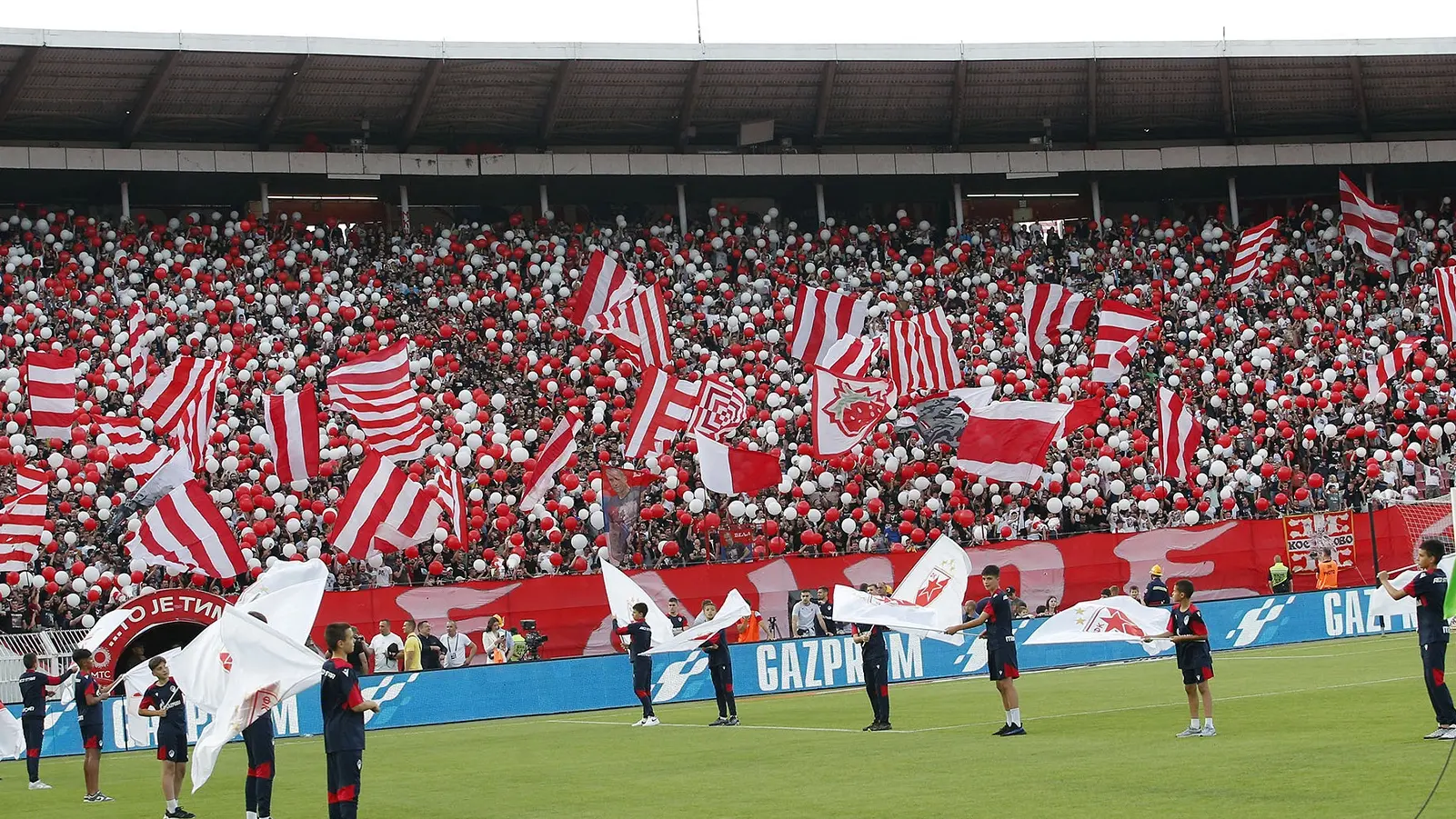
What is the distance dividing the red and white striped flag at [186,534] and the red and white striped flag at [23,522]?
1.87 m

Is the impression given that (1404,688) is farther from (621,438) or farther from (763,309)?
(763,309)

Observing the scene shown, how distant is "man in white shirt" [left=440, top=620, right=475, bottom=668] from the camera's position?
104ft

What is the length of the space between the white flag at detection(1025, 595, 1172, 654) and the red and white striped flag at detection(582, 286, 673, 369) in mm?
19151

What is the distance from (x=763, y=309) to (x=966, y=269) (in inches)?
274

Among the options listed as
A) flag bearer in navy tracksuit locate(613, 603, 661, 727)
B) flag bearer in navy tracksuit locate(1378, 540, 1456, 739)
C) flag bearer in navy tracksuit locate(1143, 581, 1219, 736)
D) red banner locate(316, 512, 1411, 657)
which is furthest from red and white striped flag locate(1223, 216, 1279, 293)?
flag bearer in navy tracksuit locate(1378, 540, 1456, 739)

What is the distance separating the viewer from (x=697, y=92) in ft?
161

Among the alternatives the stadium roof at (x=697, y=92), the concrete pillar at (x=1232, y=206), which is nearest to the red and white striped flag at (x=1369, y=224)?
the stadium roof at (x=697, y=92)

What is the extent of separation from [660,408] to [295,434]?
698cm

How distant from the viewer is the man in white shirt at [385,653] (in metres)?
30.7

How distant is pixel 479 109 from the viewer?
48625mm

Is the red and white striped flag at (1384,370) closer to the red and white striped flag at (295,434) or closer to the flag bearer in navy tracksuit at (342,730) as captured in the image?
the red and white striped flag at (295,434)

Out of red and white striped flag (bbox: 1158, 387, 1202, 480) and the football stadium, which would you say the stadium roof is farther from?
red and white striped flag (bbox: 1158, 387, 1202, 480)

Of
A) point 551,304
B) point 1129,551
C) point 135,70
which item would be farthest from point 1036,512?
point 135,70

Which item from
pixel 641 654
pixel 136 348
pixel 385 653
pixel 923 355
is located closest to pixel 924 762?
pixel 641 654
